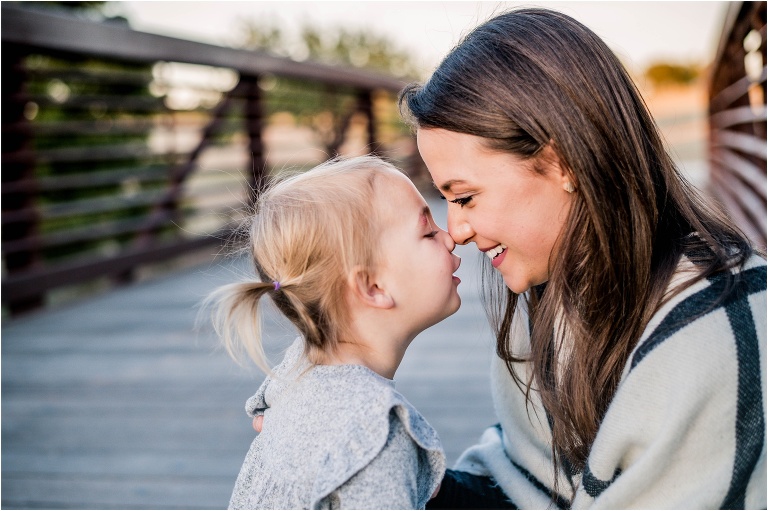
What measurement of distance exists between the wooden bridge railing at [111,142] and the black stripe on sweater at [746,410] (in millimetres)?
2429

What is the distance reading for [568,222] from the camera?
4.50 ft

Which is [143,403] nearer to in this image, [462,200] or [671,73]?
[462,200]

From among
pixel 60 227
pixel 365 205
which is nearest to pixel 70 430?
pixel 365 205

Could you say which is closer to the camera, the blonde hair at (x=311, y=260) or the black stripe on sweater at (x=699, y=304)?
the black stripe on sweater at (x=699, y=304)

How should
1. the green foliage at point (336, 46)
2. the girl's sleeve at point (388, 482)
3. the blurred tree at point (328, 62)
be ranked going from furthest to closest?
the green foliage at point (336, 46)
the blurred tree at point (328, 62)
the girl's sleeve at point (388, 482)

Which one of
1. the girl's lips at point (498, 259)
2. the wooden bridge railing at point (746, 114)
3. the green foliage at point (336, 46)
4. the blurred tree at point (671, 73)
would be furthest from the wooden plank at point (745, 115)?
the blurred tree at point (671, 73)

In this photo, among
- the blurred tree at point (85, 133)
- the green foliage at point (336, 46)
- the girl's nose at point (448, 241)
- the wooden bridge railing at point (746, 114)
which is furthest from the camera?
the green foliage at point (336, 46)

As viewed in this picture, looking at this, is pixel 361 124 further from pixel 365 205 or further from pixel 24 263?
pixel 365 205

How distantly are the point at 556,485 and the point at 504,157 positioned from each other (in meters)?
0.61

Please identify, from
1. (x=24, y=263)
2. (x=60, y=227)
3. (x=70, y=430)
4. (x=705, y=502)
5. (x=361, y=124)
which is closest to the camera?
(x=705, y=502)

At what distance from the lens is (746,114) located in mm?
4195

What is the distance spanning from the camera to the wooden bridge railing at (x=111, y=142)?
14.3 ft

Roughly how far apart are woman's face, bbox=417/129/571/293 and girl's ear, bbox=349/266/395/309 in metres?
0.18

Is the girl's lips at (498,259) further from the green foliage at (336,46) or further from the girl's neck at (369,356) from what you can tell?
the green foliage at (336,46)
